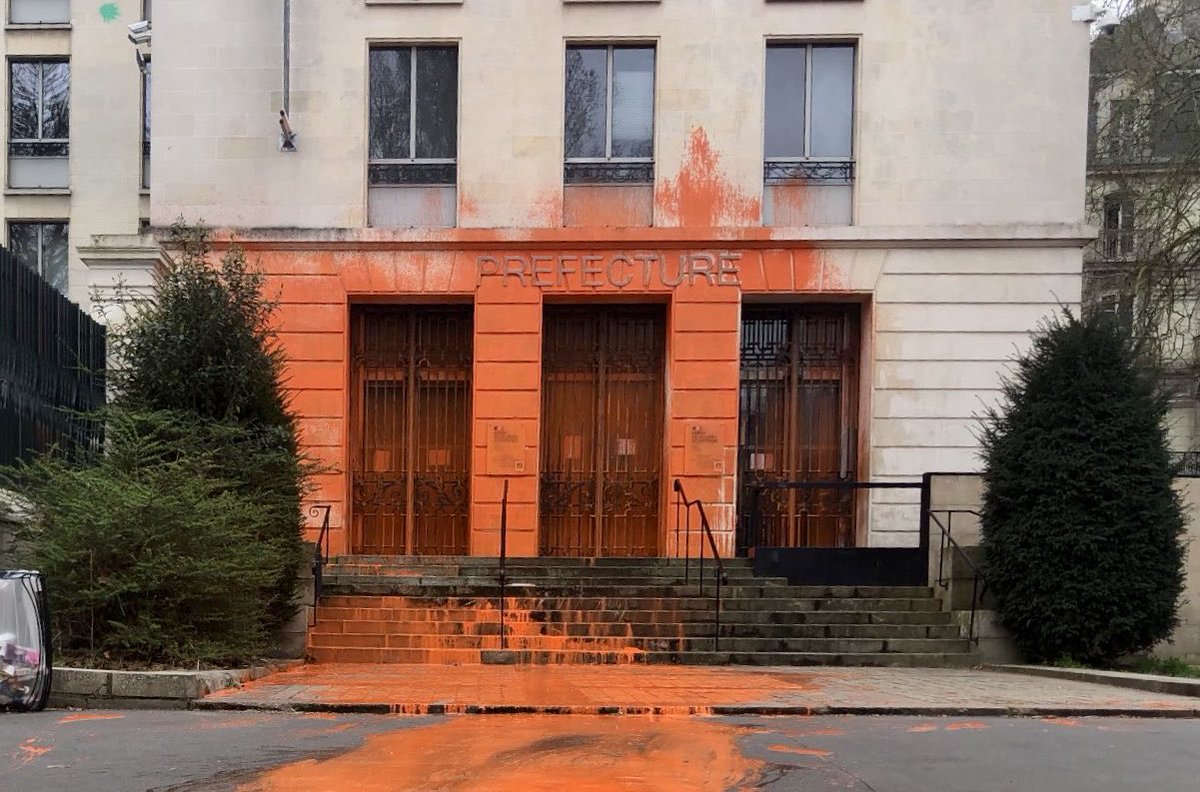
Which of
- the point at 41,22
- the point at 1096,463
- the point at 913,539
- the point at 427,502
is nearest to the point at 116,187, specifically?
the point at 41,22

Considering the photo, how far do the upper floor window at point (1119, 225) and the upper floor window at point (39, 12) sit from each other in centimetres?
2346

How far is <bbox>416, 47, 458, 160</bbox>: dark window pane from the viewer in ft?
52.5

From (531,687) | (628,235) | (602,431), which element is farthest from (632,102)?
(531,687)

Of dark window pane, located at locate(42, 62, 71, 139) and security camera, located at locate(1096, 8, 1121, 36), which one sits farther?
dark window pane, located at locate(42, 62, 71, 139)

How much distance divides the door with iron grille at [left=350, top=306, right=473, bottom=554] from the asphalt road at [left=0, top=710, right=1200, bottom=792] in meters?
7.99

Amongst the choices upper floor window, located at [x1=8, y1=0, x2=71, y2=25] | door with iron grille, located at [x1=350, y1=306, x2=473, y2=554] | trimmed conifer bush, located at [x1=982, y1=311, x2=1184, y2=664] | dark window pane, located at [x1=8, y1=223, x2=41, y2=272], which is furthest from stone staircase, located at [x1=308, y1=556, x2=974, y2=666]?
upper floor window, located at [x1=8, y1=0, x2=71, y2=25]

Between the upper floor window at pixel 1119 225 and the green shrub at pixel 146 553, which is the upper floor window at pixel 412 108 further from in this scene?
the upper floor window at pixel 1119 225

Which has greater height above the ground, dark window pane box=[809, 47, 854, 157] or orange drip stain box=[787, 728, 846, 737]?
dark window pane box=[809, 47, 854, 157]

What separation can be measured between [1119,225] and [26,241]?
24309 mm

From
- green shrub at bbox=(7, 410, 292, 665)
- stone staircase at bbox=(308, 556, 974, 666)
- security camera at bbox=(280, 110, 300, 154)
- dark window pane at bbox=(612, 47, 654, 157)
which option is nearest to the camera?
green shrub at bbox=(7, 410, 292, 665)

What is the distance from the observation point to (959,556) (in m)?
12.4

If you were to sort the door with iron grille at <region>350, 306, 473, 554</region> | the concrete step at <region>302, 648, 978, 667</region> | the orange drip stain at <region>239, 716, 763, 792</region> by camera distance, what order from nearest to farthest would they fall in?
1. the orange drip stain at <region>239, 716, 763, 792</region>
2. the concrete step at <region>302, 648, 978, 667</region>
3. the door with iron grille at <region>350, 306, 473, 554</region>

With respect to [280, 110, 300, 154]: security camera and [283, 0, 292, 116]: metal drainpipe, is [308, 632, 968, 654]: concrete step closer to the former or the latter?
[280, 110, 300, 154]: security camera

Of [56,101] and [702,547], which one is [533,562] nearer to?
[702,547]
